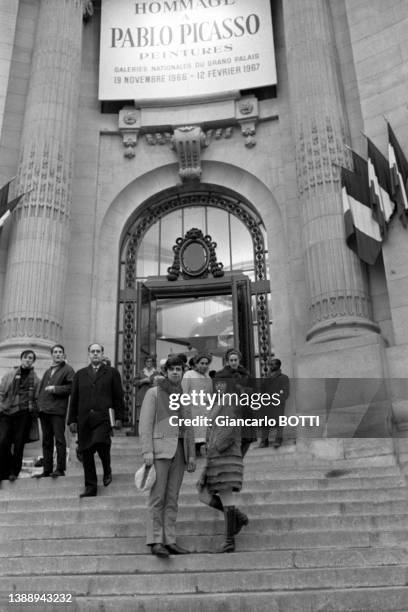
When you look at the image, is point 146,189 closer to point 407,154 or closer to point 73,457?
point 407,154

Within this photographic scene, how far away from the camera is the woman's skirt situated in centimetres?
576

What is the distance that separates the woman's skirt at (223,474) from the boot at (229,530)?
0.21 m

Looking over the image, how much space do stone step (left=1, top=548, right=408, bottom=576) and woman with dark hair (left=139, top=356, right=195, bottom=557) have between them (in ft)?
0.57

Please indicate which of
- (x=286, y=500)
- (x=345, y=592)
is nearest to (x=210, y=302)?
(x=286, y=500)

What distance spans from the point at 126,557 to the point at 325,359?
652cm

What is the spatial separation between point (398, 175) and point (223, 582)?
955cm

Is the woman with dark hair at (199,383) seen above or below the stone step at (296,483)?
above

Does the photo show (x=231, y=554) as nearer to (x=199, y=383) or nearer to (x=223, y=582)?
(x=223, y=582)

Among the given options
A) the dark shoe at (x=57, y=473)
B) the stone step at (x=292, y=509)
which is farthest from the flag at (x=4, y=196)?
the stone step at (x=292, y=509)

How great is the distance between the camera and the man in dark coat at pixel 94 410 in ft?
24.0

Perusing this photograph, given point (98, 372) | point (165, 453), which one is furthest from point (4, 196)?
point (165, 453)

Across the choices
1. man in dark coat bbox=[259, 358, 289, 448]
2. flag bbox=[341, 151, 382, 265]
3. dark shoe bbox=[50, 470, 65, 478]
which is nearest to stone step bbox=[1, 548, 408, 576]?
dark shoe bbox=[50, 470, 65, 478]

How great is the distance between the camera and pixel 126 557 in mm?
5656

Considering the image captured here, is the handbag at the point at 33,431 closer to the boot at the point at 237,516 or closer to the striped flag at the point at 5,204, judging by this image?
the boot at the point at 237,516
